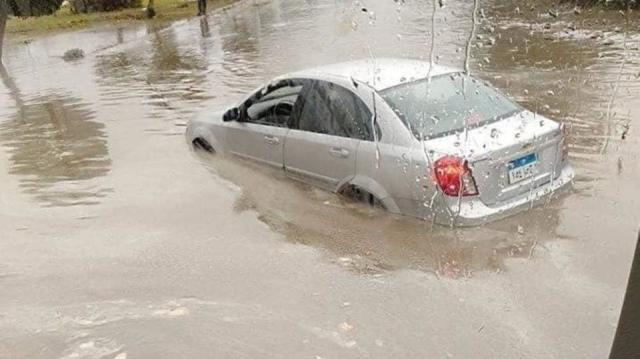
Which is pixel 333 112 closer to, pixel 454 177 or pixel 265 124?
pixel 265 124

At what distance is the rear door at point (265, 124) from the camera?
23.6 feet

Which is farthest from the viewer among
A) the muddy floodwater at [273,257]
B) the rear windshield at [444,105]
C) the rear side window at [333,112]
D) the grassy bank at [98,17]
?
the grassy bank at [98,17]

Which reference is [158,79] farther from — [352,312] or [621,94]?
[352,312]

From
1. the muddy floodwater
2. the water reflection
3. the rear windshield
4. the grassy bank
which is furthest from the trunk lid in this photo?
the grassy bank

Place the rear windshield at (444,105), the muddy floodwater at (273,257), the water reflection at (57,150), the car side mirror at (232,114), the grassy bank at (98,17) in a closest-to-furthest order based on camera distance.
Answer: the muddy floodwater at (273,257) < the rear windshield at (444,105) < the car side mirror at (232,114) < the water reflection at (57,150) < the grassy bank at (98,17)

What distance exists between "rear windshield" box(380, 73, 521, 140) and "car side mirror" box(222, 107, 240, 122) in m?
1.98

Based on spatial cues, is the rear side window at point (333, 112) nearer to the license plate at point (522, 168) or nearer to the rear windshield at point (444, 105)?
the rear windshield at point (444, 105)

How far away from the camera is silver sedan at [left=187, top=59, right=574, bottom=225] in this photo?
562 centimetres

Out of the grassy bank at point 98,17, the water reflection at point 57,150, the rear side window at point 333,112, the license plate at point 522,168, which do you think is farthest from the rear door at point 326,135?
the grassy bank at point 98,17

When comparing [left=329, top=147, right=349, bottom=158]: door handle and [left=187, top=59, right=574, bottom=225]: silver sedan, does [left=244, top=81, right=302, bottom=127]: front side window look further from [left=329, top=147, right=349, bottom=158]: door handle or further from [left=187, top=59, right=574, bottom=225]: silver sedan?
[left=329, top=147, right=349, bottom=158]: door handle

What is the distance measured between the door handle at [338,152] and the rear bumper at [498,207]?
1.09 meters

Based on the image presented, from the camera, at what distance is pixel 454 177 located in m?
5.54

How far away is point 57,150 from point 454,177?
20.9 feet

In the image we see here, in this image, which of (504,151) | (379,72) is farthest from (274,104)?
(504,151)
